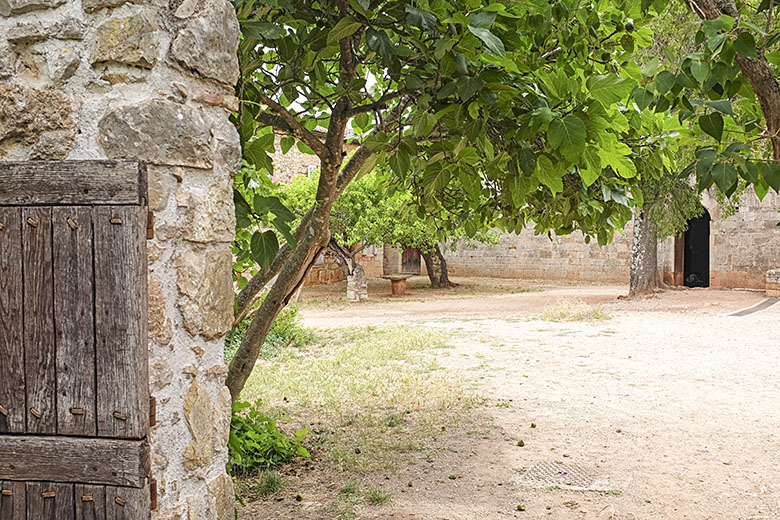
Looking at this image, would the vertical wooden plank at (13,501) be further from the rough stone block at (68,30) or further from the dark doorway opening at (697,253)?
the dark doorway opening at (697,253)

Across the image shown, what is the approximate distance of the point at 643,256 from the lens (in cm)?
1560

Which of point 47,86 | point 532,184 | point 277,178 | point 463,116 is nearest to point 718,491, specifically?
point 532,184

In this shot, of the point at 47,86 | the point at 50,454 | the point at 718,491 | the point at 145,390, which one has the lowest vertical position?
the point at 718,491

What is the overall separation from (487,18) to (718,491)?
3.57 meters

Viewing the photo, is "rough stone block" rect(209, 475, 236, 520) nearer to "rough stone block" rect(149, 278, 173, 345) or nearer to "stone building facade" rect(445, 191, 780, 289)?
"rough stone block" rect(149, 278, 173, 345)

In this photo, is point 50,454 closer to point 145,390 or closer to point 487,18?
point 145,390

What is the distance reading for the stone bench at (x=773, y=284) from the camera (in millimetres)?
15109

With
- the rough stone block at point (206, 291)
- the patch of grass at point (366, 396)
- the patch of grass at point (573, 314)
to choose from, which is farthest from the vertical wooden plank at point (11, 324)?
the patch of grass at point (573, 314)

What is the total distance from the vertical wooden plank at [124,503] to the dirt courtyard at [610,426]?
2.08 metres

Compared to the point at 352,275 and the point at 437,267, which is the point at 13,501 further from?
the point at 437,267

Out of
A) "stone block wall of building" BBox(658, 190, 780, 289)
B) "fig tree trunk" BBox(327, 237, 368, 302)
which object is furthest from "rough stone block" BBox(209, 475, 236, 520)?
"stone block wall of building" BBox(658, 190, 780, 289)

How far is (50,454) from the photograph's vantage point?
81.9 inches

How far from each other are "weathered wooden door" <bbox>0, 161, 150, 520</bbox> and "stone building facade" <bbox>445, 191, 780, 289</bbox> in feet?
49.4

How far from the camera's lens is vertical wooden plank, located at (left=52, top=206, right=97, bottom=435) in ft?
6.77
